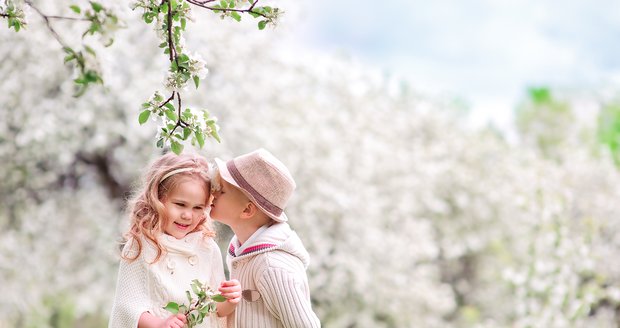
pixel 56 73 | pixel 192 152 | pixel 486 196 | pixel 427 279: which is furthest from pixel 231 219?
pixel 486 196

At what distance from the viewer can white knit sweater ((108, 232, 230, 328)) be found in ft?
8.50

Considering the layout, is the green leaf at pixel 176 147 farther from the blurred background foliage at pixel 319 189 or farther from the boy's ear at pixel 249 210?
the blurred background foliage at pixel 319 189

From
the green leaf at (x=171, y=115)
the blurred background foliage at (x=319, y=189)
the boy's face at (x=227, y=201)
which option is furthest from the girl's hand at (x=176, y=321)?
the blurred background foliage at (x=319, y=189)

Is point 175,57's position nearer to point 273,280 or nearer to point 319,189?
point 273,280

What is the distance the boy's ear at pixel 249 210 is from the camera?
2752 millimetres

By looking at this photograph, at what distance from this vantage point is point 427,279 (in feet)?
37.5

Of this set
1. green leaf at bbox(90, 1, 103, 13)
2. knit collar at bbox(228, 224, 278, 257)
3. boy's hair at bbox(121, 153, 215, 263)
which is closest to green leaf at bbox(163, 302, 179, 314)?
boy's hair at bbox(121, 153, 215, 263)

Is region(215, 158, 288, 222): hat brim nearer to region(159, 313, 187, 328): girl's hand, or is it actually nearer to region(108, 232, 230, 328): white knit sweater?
region(108, 232, 230, 328): white knit sweater

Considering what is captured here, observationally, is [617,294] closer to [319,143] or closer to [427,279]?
[427,279]

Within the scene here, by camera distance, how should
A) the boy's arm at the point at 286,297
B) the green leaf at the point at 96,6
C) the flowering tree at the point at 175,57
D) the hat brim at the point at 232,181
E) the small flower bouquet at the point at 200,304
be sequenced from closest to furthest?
the green leaf at the point at 96,6
the flowering tree at the point at 175,57
the small flower bouquet at the point at 200,304
the boy's arm at the point at 286,297
the hat brim at the point at 232,181

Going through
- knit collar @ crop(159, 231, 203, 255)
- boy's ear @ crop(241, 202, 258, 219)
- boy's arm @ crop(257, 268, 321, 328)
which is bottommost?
boy's arm @ crop(257, 268, 321, 328)

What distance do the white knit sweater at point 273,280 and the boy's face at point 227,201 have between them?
0.09 metres

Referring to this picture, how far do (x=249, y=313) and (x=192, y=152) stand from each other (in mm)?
538

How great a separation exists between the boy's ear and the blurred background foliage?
3.38 metres
